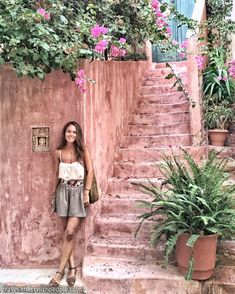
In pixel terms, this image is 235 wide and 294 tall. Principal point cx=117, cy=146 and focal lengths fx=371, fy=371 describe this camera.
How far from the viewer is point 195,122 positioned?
510 cm

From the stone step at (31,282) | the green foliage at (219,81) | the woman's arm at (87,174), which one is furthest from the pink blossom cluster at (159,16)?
the stone step at (31,282)

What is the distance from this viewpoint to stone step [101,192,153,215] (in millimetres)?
4336

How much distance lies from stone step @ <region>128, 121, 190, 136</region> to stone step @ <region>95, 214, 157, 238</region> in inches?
58.6

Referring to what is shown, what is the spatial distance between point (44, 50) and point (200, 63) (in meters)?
2.36

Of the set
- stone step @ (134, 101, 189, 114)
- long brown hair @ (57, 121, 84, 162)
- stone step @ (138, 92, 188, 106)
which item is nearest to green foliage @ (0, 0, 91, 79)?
long brown hair @ (57, 121, 84, 162)

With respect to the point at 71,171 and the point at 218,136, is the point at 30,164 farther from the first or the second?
the point at 218,136

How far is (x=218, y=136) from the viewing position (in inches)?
209

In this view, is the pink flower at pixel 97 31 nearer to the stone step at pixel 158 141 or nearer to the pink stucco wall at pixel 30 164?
the pink stucco wall at pixel 30 164

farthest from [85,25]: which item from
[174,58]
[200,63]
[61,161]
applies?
[174,58]

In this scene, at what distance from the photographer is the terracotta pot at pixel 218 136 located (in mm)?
5289

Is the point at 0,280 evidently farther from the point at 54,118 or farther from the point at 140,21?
the point at 140,21

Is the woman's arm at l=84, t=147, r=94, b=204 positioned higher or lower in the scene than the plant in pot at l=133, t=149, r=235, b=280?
higher

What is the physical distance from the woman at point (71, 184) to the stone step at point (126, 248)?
0.30 meters

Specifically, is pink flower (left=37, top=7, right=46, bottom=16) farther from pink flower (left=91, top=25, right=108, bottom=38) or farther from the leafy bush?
the leafy bush
